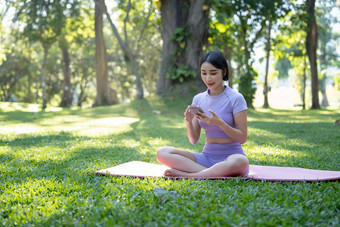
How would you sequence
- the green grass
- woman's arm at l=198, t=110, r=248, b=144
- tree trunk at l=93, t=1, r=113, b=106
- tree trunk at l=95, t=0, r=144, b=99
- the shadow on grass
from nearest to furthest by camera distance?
the green grass, woman's arm at l=198, t=110, r=248, b=144, the shadow on grass, tree trunk at l=95, t=0, r=144, b=99, tree trunk at l=93, t=1, r=113, b=106

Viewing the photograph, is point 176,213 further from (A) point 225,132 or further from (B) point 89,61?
(B) point 89,61

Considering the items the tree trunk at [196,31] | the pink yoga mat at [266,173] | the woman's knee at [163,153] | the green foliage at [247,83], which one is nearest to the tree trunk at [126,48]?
the tree trunk at [196,31]

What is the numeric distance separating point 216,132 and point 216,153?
0.23 metres

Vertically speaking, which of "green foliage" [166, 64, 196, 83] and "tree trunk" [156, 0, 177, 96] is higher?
"tree trunk" [156, 0, 177, 96]

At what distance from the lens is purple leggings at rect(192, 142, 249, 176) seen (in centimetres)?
364

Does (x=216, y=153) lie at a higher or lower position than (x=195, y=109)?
lower

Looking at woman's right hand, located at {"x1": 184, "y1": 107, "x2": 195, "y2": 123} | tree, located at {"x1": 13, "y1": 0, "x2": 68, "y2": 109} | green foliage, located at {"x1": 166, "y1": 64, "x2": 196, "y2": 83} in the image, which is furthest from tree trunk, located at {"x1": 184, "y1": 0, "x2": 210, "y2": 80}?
woman's right hand, located at {"x1": 184, "y1": 107, "x2": 195, "y2": 123}

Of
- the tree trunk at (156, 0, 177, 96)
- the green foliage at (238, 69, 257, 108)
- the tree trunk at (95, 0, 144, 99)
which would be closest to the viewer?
the tree trunk at (95, 0, 144, 99)

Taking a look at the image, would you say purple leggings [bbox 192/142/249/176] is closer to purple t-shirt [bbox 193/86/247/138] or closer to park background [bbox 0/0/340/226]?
purple t-shirt [bbox 193/86/247/138]

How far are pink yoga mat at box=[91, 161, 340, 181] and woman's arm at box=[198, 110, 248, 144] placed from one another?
44cm

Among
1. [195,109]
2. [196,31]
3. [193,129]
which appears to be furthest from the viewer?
[196,31]

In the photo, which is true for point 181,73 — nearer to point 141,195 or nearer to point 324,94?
point 141,195

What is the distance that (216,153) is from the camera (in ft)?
12.1

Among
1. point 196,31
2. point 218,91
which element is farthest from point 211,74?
point 196,31
